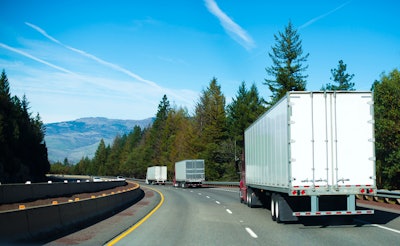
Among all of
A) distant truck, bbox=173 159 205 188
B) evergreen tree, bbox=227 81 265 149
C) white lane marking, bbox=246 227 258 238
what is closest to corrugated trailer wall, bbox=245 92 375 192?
white lane marking, bbox=246 227 258 238

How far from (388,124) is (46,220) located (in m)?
38.0

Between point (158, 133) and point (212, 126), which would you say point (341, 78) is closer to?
point (212, 126)

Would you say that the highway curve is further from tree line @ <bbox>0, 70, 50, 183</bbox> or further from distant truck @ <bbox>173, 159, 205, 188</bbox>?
tree line @ <bbox>0, 70, 50, 183</bbox>

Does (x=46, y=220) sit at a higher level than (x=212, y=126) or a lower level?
lower

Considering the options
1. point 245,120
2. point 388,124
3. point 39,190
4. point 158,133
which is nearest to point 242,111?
point 245,120

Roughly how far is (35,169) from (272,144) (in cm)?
10006

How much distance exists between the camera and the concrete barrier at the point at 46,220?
9.82m

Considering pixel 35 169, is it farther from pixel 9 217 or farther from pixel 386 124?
pixel 9 217

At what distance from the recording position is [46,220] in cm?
1203

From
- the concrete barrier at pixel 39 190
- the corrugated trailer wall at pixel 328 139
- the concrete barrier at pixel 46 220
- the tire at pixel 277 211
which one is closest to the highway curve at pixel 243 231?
the tire at pixel 277 211

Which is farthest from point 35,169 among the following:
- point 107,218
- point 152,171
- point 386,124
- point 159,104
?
point 107,218

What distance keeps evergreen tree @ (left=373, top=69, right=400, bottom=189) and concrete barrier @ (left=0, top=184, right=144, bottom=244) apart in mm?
32241

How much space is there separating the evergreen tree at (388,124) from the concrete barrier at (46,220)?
32.2 meters

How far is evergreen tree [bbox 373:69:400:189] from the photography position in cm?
4319
